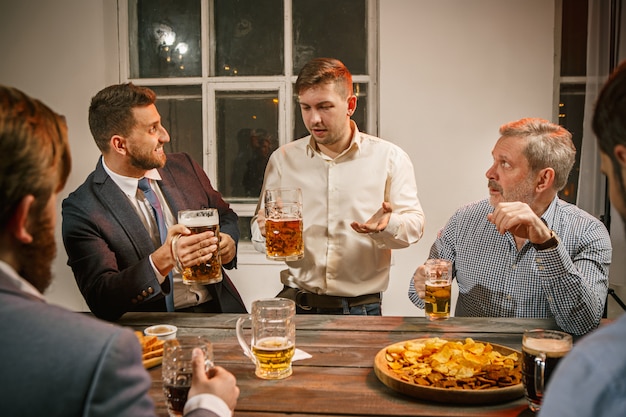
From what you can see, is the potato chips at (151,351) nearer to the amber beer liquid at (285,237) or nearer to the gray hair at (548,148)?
the amber beer liquid at (285,237)

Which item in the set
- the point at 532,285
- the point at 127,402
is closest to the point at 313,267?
the point at 532,285

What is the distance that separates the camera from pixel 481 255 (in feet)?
7.53

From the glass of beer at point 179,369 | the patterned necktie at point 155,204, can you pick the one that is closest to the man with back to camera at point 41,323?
the glass of beer at point 179,369

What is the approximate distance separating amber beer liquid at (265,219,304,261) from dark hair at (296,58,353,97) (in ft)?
2.81

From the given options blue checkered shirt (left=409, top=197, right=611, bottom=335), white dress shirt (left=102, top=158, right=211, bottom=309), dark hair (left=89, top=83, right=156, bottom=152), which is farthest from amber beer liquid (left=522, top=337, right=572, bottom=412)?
A: dark hair (left=89, top=83, right=156, bottom=152)

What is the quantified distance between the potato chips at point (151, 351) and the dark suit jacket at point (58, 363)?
0.80 meters

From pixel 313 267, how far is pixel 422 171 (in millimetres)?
1399

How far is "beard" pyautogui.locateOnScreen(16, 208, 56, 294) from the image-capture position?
94 cm

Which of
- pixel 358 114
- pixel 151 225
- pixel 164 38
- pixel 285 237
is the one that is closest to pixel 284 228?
pixel 285 237

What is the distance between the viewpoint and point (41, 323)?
0.83 meters

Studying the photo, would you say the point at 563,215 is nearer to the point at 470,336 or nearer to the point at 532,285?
the point at 532,285

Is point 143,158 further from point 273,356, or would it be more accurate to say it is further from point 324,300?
point 273,356

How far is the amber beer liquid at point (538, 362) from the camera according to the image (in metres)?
1.32

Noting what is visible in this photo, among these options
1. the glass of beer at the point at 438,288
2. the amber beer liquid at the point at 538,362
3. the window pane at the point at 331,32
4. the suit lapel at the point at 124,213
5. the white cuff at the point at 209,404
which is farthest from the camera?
the window pane at the point at 331,32
